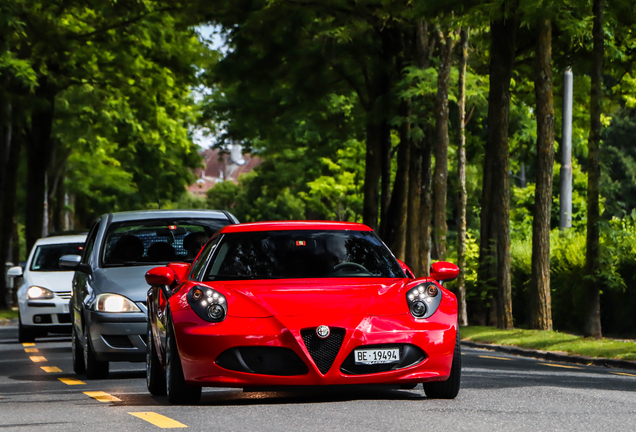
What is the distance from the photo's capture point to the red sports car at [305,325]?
796 centimetres

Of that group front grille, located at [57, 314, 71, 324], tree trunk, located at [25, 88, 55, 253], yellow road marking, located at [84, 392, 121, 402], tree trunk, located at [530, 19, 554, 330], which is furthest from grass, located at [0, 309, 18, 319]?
yellow road marking, located at [84, 392, 121, 402]

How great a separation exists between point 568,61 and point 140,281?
13.7 m

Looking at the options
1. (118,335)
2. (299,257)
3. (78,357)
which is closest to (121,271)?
(118,335)

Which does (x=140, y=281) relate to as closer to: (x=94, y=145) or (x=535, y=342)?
(x=535, y=342)

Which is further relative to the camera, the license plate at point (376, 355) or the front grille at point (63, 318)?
the front grille at point (63, 318)

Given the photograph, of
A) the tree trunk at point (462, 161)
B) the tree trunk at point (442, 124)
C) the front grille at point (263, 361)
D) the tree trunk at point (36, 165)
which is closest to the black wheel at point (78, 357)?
the front grille at point (263, 361)

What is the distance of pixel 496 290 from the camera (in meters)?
23.5

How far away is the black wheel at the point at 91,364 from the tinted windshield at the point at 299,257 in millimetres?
2877

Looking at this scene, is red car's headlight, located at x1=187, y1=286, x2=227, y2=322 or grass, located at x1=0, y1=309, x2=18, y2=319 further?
grass, located at x1=0, y1=309, x2=18, y2=319

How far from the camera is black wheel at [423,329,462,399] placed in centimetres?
867

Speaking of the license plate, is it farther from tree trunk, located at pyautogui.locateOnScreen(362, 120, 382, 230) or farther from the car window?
tree trunk, located at pyautogui.locateOnScreen(362, 120, 382, 230)

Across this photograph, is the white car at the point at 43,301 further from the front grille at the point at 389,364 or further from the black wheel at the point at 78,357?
the front grille at the point at 389,364

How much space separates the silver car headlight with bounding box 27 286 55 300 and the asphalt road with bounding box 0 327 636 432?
580 centimetres

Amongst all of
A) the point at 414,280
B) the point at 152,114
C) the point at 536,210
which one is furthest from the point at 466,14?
A: the point at 152,114
